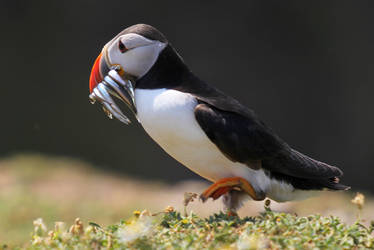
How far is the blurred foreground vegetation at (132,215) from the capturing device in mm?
2738

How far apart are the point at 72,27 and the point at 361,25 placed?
14.8 ft

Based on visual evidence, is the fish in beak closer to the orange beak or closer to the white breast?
the orange beak

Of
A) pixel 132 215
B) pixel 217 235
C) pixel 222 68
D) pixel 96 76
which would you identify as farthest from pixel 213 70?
pixel 217 235

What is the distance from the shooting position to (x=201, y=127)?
3.22 metres

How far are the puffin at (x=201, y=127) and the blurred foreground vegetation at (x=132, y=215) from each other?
0.23 metres

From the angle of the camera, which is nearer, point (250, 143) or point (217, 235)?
point (217, 235)

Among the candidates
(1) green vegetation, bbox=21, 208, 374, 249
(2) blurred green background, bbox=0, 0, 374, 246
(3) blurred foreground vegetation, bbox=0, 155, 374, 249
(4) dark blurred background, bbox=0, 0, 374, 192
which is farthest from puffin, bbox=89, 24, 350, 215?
(4) dark blurred background, bbox=0, 0, 374, 192

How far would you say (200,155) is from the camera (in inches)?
130

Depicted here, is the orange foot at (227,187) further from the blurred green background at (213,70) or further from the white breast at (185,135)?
the blurred green background at (213,70)

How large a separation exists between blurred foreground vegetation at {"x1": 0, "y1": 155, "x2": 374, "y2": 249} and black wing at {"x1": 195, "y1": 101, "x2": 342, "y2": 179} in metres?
0.28

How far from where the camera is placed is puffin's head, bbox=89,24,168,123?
3.42m

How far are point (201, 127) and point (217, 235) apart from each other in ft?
2.25

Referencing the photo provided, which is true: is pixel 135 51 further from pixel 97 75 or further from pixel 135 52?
pixel 97 75

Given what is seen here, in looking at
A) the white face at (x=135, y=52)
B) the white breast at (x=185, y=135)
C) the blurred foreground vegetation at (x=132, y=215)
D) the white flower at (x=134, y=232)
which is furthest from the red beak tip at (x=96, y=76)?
the white flower at (x=134, y=232)
